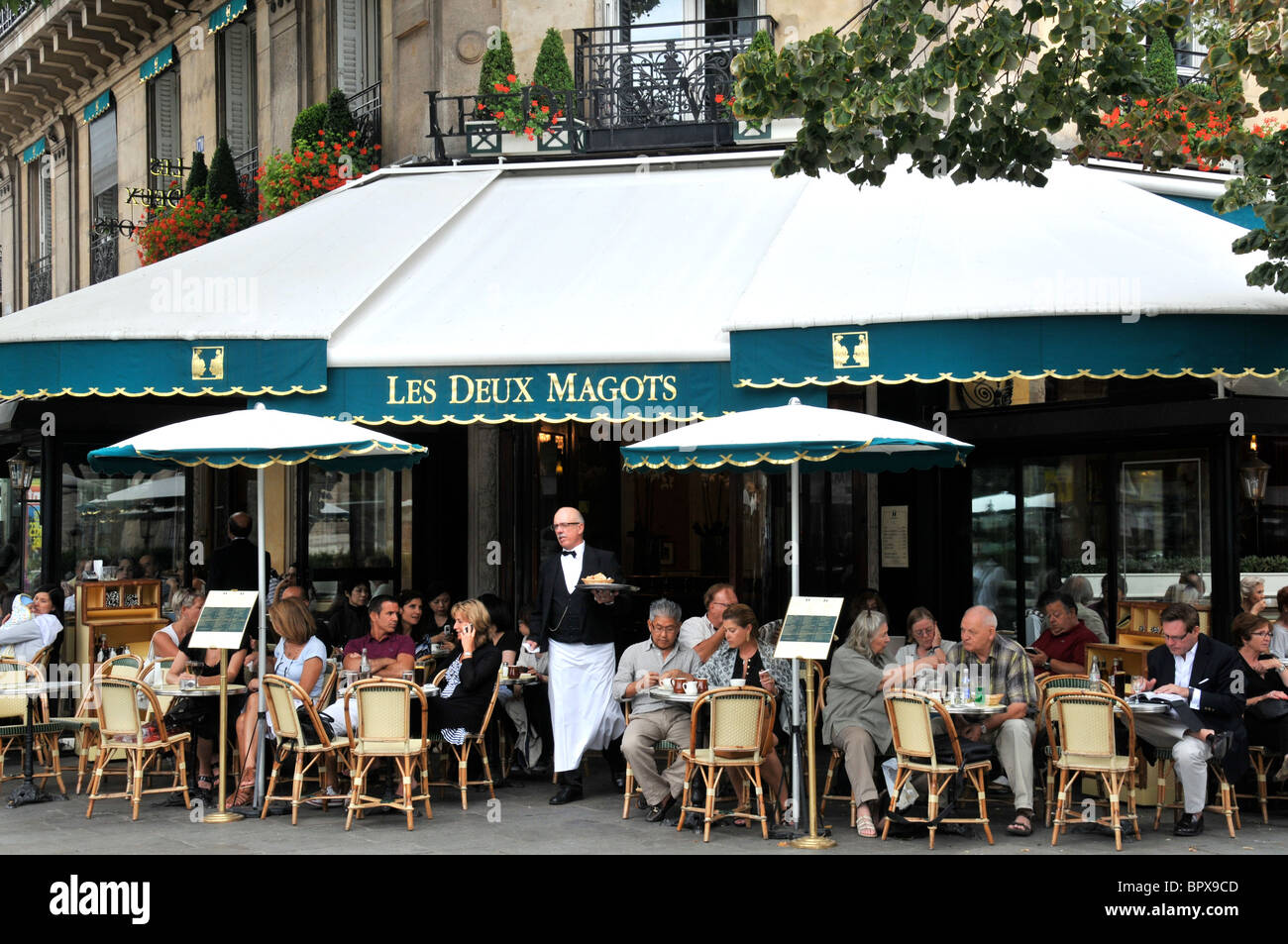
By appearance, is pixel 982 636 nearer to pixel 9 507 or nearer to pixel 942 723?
pixel 942 723

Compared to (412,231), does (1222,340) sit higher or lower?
lower

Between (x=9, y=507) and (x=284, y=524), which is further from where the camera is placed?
(x=9, y=507)

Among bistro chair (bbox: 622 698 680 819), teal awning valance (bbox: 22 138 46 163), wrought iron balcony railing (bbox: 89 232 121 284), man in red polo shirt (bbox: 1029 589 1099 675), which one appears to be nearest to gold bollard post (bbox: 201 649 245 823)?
bistro chair (bbox: 622 698 680 819)

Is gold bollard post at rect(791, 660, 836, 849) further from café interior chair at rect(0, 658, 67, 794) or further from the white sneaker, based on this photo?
café interior chair at rect(0, 658, 67, 794)

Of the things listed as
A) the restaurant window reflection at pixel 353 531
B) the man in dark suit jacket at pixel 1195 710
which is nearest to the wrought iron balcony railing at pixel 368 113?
the restaurant window reflection at pixel 353 531

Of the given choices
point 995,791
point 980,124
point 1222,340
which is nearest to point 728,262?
point 980,124

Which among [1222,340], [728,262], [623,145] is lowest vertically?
[1222,340]

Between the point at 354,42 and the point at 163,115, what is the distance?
4759 millimetres

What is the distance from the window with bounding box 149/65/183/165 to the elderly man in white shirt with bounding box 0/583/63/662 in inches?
345

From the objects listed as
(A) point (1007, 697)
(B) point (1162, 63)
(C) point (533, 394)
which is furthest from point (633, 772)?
(B) point (1162, 63)

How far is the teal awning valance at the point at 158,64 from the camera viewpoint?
18.2 m

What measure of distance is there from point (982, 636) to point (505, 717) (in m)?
3.54

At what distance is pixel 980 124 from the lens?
370 inches

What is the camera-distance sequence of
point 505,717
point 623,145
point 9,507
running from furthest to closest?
point 9,507 → point 623,145 → point 505,717
